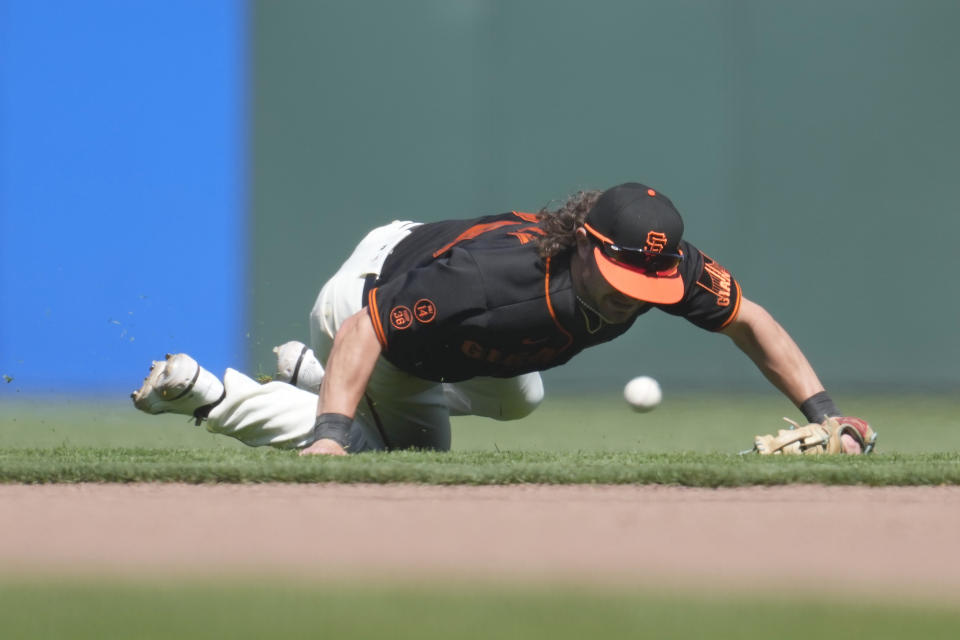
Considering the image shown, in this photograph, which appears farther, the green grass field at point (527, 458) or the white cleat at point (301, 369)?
the white cleat at point (301, 369)

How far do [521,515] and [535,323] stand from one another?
960 millimetres

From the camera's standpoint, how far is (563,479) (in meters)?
3.00

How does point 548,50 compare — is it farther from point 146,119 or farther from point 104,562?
point 104,562

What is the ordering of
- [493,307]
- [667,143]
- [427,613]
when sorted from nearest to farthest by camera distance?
[427,613] < [493,307] < [667,143]

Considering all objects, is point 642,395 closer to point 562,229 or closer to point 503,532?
point 562,229

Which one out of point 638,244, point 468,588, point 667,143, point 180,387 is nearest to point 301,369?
point 180,387

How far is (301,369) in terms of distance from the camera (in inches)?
180

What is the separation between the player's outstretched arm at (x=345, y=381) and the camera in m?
3.51

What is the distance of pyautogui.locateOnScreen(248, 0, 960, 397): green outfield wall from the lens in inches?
297

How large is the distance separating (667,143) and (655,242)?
4385 mm

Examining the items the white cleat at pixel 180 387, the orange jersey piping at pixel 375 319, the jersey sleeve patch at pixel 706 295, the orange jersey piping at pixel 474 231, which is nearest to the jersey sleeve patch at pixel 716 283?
the jersey sleeve patch at pixel 706 295

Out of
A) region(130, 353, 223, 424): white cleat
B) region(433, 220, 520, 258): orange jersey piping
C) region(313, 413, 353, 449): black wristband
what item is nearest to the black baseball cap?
region(433, 220, 520, 258): orange jersey piping

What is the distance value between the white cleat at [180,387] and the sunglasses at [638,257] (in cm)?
143

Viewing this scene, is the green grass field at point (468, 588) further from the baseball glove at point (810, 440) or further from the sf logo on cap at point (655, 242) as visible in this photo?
the sf logo on cap at point (655, 242)
